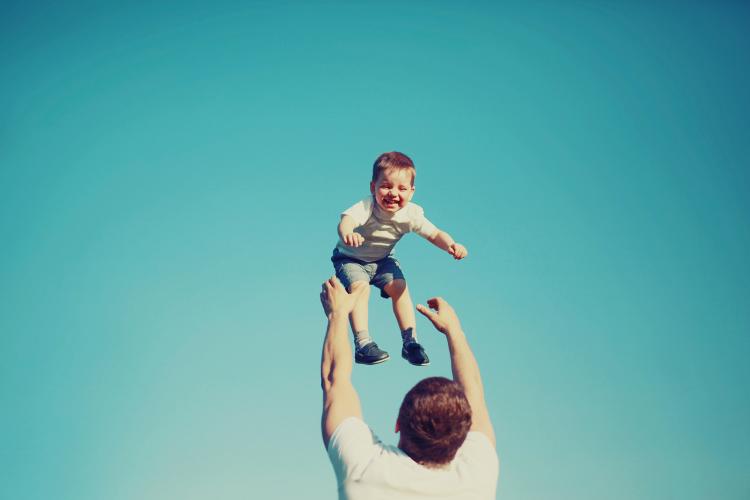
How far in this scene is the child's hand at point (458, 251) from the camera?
6.87 m

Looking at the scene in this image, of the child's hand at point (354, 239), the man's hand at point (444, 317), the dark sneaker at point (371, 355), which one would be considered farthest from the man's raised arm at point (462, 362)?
the dark sneaker at point (371, 355)

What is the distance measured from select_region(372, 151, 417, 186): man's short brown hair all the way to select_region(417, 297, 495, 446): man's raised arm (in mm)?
1960

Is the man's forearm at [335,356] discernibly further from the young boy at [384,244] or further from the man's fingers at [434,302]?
the young boy at [384,244]

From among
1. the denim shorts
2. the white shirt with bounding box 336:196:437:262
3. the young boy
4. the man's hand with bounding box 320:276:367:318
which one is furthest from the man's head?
the man's hand with bounding box 320:276:367:318

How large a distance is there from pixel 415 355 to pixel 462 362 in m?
2.59

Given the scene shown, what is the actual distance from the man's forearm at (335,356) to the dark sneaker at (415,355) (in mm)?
2745

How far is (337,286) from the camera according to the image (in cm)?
471

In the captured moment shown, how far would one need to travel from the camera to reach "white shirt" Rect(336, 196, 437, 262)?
705cm

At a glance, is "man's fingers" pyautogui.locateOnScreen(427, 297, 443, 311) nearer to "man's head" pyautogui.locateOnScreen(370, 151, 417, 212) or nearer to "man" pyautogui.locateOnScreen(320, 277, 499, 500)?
→ "man" pyautogui.locateOnScreen(320, 277, 499, 500)

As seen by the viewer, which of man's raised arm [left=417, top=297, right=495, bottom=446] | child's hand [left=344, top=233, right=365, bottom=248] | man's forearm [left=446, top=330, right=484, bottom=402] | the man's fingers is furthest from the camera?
child's hand [left=344, top=233, right=365, bottom=248]

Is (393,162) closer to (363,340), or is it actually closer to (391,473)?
(363,340)

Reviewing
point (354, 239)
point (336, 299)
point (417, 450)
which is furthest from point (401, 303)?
point (417, 450)

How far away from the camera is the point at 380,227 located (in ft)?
23.9

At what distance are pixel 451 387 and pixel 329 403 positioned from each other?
0.71 meters
